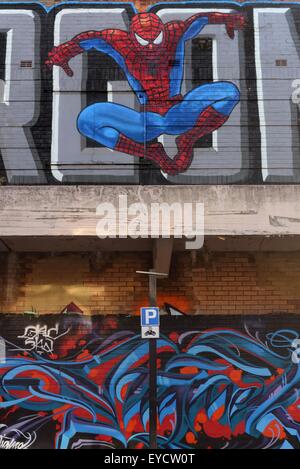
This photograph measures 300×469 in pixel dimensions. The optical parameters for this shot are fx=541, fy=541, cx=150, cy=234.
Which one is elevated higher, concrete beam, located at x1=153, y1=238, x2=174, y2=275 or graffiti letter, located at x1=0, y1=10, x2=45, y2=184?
graffiti letter, located at x1=0, y1=10, x2=45, y2=184

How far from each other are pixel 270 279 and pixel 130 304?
2174 millimetres

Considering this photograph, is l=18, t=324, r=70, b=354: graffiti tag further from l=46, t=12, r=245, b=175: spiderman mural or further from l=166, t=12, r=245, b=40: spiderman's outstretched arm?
l=166, t=12, r=245, b=40: spiderman's outstretched arm

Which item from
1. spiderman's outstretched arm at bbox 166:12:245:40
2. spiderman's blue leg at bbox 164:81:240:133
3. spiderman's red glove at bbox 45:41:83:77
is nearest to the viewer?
spiderman's blue leg at bbox 164:81:240:133

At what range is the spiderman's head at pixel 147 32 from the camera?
865 centimetres

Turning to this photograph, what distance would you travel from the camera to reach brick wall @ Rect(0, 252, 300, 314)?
818cm

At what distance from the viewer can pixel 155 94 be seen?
27.8 ft

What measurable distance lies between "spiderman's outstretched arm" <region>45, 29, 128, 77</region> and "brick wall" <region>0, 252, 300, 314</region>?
10.3ft

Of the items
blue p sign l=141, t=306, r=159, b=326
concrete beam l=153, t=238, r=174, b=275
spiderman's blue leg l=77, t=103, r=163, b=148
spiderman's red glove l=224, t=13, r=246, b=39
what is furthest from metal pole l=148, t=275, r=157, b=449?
spiderman's red glove l=224, t=13, r=246, b=39

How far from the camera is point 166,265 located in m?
7.88

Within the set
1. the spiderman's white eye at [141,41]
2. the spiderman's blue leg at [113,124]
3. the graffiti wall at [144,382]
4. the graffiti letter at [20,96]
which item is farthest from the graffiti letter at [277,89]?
the graffiti letter at [20,96]

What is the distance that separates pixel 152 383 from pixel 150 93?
4.38 m

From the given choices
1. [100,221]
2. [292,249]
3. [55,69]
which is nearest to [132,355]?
[100,221]

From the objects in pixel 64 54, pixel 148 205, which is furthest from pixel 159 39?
pixel 148 205
